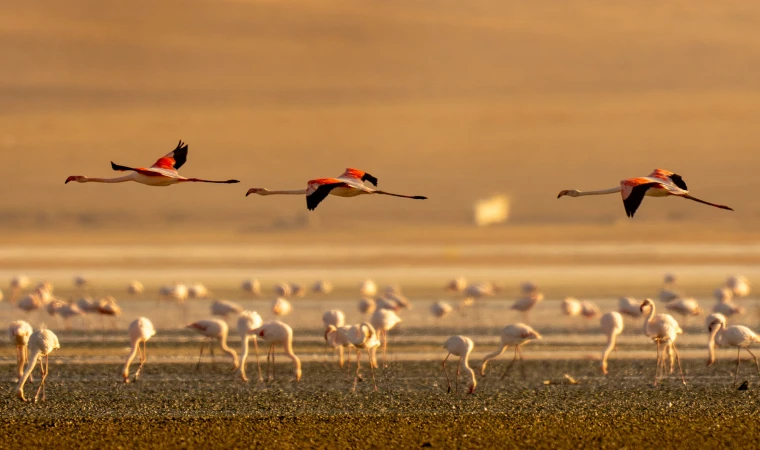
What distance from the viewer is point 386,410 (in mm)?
24922

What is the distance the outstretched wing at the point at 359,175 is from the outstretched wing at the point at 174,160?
2394mm

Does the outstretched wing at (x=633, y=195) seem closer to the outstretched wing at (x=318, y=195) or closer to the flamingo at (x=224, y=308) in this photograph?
the outstretched wing at (x=318, y=195)

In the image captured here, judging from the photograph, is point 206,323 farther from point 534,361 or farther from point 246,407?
point 534,361

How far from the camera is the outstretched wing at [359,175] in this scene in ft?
56.4

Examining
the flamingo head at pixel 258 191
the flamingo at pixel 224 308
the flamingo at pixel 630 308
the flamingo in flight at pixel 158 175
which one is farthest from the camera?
the flamingo at pixel 224 308

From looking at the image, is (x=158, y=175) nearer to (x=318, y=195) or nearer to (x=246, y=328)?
(x=318, y=195)

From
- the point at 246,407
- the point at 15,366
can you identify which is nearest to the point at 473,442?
the point at 246,407

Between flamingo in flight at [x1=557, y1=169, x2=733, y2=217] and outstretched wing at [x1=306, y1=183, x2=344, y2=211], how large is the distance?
11.7ft

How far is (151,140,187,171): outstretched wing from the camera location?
58.5 ft

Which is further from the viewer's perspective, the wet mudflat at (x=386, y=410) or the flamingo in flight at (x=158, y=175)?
the wet mudflat at (x=386, y=410)

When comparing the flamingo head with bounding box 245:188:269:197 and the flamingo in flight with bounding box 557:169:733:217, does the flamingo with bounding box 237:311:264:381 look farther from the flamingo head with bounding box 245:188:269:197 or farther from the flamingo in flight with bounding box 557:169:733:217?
the flamingo in flight with bounding box 557:169:733:217

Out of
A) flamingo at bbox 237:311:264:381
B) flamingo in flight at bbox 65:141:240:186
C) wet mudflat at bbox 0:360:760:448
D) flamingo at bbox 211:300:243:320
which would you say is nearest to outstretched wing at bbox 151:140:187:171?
flamingo in flight at bbox 65:141:240:186

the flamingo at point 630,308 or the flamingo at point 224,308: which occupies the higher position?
the flamingo at point 630,308

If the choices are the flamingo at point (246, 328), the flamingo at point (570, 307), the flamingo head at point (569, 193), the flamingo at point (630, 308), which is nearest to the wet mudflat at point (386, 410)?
the flamingo at point (246, 328)
